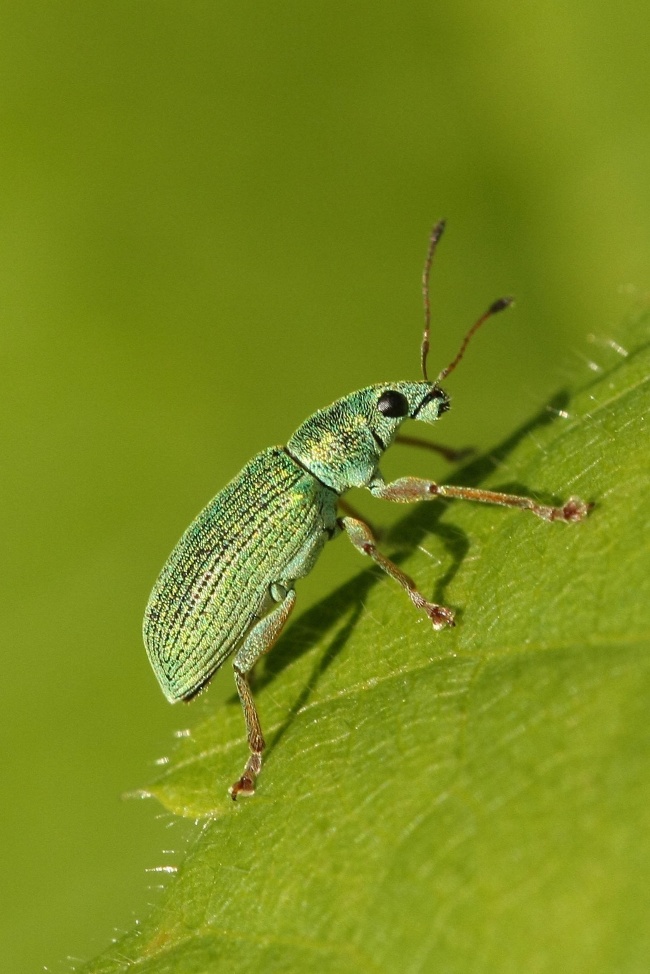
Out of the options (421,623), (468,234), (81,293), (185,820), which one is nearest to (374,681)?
(421,623)

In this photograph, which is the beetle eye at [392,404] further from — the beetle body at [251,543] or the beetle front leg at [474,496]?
the beetle front leg at [474,496]

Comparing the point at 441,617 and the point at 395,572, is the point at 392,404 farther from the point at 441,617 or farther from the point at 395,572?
the point at 441,617

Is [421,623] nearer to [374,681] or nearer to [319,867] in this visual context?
[374,681]

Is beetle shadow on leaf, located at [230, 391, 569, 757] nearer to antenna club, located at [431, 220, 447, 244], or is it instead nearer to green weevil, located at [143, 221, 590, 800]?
green weevil, located at [143, 221, 590, 800]

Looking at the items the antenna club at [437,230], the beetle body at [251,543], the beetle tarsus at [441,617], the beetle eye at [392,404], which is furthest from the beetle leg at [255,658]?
the antenna club at [437,230]

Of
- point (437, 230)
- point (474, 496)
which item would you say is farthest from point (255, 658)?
point (437, 230)

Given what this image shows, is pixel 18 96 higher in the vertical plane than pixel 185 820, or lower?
higher

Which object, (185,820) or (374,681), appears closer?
(374,681)
